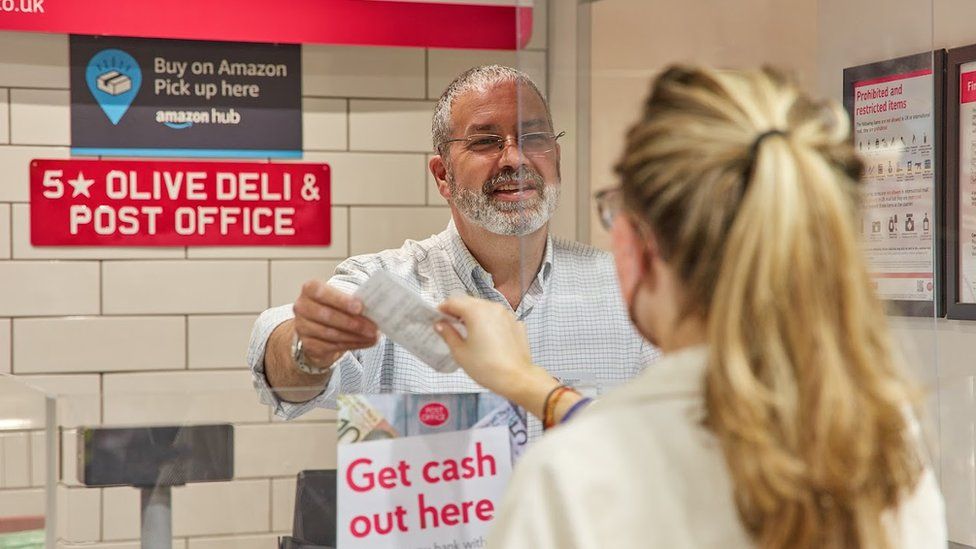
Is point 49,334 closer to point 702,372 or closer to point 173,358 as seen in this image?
point 173,358

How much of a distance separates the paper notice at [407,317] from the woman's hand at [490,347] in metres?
0.01

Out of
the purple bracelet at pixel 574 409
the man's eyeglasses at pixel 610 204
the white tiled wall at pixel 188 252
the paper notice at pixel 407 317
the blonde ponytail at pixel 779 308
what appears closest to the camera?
the blonde ponytail at pixel 779 308

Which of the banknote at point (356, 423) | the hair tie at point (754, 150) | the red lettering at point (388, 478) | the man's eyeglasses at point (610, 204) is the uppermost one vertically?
the hair tie at point (754, 150)

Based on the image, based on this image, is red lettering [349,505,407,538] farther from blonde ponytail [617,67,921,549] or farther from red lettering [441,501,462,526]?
blonde ponytail [617,67,921,549]

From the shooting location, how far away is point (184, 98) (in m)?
2.92

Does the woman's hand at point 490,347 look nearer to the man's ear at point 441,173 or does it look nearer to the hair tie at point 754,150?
the hair tie at point 754,150

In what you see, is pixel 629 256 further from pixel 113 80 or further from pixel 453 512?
pixel 113 80

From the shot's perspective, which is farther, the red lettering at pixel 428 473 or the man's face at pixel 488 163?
the man's face at pixel 488 163

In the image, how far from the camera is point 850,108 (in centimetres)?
155

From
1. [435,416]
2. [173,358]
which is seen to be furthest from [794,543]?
[173,358]

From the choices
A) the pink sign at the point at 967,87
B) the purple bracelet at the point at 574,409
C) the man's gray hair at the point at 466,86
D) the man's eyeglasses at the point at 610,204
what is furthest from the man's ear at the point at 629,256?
the pink sign at the point at 967,87

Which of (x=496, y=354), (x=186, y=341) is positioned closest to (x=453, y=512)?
(x=496, y=354)

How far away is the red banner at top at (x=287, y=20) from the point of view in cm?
263

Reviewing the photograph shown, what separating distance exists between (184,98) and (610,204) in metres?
2.29
